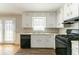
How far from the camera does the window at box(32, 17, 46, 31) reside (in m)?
5.24

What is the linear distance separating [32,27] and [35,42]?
0.80 metres

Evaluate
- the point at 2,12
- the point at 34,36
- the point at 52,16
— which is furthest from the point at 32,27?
the point at 2,12

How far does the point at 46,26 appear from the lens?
209 inches

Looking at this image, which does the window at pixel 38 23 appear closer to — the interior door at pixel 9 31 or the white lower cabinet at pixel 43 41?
the white lower cabinet at pixel 43 41

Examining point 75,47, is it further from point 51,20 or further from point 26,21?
point 26,21

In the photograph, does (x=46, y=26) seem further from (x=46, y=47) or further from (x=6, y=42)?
(x=6, y=42)

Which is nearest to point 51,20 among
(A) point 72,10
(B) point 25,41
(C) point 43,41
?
(C) point 43,41

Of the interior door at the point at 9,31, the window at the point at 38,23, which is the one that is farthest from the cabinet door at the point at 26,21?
the interior door at the point at 9,31

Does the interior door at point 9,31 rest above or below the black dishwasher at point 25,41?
above

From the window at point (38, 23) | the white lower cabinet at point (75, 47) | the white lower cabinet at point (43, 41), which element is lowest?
the white lower cabinet at point (43, 41)

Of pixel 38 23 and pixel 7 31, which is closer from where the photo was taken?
pixel 7 31

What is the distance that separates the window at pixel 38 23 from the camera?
206 inches

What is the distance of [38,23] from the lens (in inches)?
212

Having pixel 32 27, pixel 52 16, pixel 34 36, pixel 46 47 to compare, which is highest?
pixel 52 16
